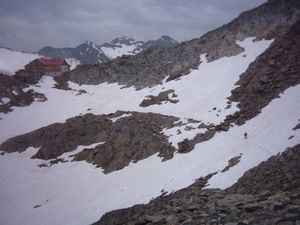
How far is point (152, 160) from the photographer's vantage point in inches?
1315

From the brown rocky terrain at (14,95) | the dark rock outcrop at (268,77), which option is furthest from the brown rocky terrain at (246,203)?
the brown rocky terrain at (14,95)

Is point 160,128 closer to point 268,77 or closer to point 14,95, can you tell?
point 268,77

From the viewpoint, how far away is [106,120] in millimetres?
46250

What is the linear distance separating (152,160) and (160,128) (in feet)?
22.5

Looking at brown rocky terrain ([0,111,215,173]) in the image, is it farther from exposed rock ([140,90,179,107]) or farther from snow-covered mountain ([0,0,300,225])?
exposed rock ([140,90,179,107])

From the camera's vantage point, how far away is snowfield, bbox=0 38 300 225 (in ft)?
86.0

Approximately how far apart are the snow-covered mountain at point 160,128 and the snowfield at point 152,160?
6.7 inches

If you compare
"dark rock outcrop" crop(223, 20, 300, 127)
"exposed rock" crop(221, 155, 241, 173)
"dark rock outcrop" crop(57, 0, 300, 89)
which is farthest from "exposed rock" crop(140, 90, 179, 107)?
"exposed rock" crop(221, 155, 241, 173)

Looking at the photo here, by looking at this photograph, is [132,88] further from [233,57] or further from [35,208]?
[35,208]

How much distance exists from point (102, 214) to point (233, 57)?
36641 millimetres

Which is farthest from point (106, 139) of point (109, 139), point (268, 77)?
point (268, 77)

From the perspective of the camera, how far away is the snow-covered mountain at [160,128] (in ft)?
85.4

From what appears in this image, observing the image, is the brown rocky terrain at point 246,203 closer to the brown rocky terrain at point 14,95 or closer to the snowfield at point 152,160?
the snowfield at point 152,160

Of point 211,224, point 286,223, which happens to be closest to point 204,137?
point 211,224
